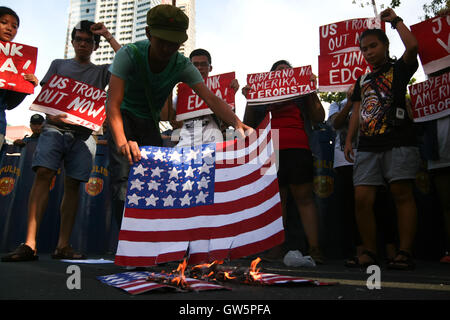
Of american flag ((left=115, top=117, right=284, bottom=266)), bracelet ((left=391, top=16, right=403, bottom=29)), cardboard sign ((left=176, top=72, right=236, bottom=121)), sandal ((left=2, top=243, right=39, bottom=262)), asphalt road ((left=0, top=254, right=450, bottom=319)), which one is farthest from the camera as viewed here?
cardboard sign ((left=176, top=72, right=236, bottom=121))

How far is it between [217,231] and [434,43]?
312cm

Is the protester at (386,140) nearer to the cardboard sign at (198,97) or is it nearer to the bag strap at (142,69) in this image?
the cardboard sign at (198,97)

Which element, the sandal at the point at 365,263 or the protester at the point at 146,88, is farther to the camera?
the sandal at the point at 365,263

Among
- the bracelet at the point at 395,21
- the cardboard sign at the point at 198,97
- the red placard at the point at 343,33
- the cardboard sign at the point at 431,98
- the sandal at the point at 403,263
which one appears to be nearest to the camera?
the sandal at the point at 403,263

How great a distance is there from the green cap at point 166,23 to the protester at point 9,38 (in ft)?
7.12

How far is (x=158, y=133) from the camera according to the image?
2918 mm

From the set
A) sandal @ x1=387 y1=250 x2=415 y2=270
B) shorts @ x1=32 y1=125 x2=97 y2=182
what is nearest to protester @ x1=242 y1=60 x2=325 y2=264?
sandal @ x1=387 y1=250 x2=415 y2=270

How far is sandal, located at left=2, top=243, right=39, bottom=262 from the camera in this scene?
10.0ft

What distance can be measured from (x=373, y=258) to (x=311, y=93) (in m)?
2.06

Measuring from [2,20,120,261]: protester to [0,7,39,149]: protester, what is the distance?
0.80 feet

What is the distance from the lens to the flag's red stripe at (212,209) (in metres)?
2.35

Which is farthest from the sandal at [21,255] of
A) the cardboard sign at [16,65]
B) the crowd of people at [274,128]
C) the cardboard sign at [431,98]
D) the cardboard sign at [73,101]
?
the cardboard sign at [431,98]

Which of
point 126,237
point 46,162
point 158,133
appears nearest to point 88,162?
point 46,162

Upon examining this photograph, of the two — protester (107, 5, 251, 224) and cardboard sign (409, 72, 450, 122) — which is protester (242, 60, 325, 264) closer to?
cardboard sign (409, 72, 450, 122)
